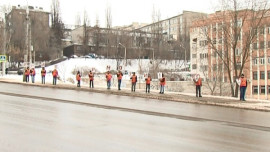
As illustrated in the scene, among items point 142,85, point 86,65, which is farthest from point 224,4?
point 86,65

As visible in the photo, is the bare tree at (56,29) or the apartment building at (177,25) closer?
the bare tree at (56,29)

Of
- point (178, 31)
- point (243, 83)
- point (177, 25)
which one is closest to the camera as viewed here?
point (243, 83)

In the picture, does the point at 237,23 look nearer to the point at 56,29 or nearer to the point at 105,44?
the point at 105,44

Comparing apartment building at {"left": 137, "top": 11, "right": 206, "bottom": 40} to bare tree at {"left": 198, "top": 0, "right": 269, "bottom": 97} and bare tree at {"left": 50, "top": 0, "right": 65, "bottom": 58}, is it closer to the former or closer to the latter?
bare tree at {"left": 50, "top": 0, "right": 65, "bottom": 58}

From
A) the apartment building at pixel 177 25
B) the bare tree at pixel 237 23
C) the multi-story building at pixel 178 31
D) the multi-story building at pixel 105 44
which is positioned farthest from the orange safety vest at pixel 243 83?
the apartment building at pixel 177 25

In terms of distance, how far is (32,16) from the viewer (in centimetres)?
9612

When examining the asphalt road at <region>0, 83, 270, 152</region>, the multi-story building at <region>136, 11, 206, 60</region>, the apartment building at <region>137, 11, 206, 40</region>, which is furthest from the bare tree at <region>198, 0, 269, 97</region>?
the apartment building at <region>137, 11, 206, 40</region>

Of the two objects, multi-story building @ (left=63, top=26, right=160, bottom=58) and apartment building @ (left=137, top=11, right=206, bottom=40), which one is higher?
apartment building @ (left=137, top=11, right=206, bottom=40)

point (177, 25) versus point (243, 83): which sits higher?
point (177, 25)

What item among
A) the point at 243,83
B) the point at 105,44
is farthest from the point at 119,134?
the point at 105,44

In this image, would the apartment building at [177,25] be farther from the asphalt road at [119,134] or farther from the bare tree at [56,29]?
the asphalt road at [119,134]

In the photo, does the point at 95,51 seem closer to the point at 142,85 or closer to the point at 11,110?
the point at 142,85

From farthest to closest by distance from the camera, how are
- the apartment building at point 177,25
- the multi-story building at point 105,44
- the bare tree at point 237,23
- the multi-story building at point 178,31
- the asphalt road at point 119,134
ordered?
the apartment building at point 177,25 → the multi-story building at point 178,31 → the multi-story building at point 105,44 → the bare tree at point 237,23 → the asphalt road at point 119,134

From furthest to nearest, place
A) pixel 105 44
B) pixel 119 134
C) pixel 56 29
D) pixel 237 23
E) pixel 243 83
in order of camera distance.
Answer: pixel 105 44, pixel 56 29, pixel 237 23, pixel 243 83, pixel 119 134
